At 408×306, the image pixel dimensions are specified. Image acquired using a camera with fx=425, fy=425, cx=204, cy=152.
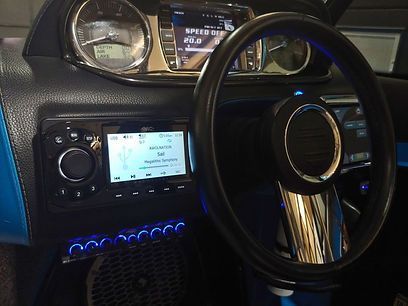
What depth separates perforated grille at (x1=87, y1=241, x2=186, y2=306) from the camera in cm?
99

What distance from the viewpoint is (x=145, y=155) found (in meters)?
0.75

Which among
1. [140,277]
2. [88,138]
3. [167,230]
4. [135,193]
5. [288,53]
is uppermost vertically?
[288,53]

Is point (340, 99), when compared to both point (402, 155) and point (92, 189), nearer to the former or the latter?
point (402, 155)

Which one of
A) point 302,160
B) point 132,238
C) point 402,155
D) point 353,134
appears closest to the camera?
point 302,160

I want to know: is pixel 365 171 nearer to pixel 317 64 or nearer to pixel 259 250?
pixel 317 64

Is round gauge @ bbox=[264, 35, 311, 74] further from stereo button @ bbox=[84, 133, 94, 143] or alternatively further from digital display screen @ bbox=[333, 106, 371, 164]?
stereo button @ bbox=[84, 133, 94, 143]

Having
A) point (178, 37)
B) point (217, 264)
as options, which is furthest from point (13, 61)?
point (217, 264)

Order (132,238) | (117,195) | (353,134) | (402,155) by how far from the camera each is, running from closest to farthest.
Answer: (117,195) → (132,238) → (353,134) → (402,155)

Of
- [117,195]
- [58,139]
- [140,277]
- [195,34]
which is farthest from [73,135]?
[140,277]

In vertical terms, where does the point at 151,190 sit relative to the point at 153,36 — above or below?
below

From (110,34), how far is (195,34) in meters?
0.18

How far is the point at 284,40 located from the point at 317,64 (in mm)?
98

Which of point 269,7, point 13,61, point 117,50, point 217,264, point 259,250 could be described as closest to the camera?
point 259,250

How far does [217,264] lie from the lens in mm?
1139
